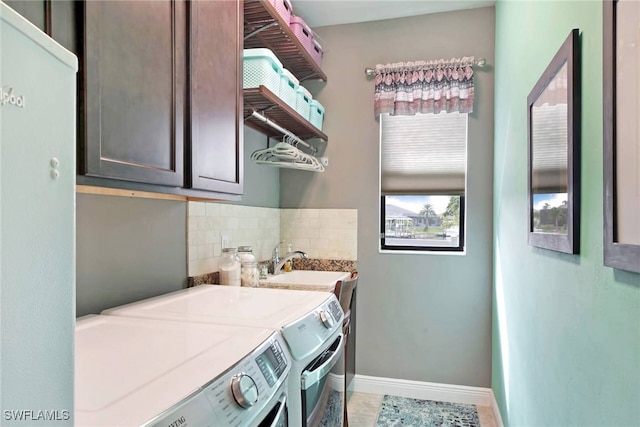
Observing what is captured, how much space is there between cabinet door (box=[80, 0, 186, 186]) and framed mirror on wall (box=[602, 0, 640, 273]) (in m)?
1.20

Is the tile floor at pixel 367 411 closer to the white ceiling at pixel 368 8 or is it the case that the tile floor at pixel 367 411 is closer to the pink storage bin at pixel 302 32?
the pink storage bin at pixel 302 32

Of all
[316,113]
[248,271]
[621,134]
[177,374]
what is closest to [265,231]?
[248,271]

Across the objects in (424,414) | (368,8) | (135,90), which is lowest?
(424,414)

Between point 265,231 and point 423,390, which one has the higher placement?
point 265,231

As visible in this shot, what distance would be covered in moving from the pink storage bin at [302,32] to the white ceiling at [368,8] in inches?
11.1

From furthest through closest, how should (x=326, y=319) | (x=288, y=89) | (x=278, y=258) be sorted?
(x=278, y=258)
(x=288, y=89)
(x=326, y=319)

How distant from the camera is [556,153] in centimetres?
127

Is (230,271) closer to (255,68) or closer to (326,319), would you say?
(326,319)

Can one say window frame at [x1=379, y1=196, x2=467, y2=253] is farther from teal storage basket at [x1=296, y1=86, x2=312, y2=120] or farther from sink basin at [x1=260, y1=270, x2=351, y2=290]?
teal storage basket at [x1=296, y1=86, x2=312, y2=120]

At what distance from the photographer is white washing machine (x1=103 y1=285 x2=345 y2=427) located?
126 cm

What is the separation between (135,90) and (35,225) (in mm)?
915

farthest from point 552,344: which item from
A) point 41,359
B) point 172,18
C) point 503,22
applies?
point 503,22

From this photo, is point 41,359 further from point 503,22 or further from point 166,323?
point 503,22

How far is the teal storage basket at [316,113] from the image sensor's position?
281cm
